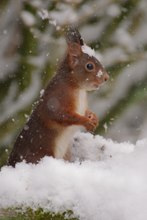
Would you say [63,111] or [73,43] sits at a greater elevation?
[73,43]

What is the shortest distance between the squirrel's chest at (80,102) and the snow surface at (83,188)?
0.49 meters

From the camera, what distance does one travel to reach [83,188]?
1377 millimetres

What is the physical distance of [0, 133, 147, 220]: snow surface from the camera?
4.36 feet

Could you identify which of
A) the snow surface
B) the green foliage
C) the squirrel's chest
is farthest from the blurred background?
the green foliage

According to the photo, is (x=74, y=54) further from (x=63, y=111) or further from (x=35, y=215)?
(x=35, y=215)

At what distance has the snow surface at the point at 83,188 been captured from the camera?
1.33m

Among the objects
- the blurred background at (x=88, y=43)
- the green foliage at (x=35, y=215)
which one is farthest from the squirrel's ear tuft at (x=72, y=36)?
the blurred background at (x=88, y=43)

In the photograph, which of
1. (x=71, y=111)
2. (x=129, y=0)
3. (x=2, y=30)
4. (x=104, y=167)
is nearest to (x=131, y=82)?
(x=129, y=0)

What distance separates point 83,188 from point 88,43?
1827mm

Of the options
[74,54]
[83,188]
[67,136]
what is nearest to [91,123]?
[67,136]

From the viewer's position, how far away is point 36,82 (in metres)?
3.14

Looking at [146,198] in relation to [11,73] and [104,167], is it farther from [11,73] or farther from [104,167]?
[11,73]

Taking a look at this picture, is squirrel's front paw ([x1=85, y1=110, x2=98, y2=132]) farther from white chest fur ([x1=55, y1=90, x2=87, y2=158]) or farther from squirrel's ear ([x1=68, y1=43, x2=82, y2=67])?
squirrel's ear ([x1=68, y1=43, x2=82, y2=67])

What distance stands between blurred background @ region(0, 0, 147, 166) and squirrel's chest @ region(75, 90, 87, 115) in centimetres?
101
